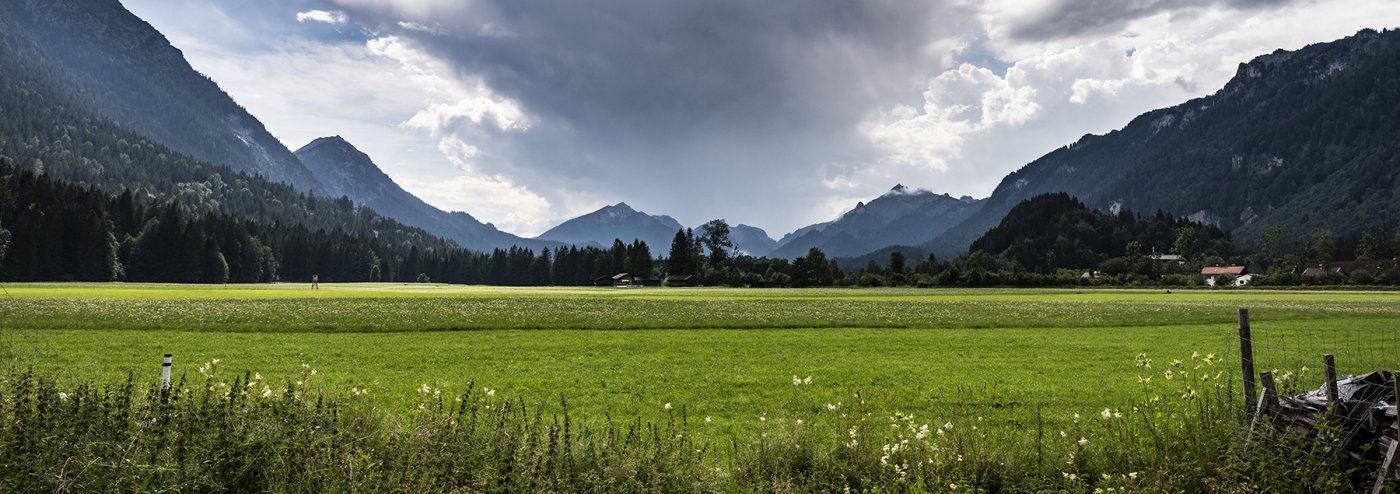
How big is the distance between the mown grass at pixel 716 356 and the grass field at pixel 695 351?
0.35 ft

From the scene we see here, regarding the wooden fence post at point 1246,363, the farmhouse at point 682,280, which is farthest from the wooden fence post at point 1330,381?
the farmhouse at point 682,280

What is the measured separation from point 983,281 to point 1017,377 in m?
136

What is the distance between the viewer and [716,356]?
23.9 metres

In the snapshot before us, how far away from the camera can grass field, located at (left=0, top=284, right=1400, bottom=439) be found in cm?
1538

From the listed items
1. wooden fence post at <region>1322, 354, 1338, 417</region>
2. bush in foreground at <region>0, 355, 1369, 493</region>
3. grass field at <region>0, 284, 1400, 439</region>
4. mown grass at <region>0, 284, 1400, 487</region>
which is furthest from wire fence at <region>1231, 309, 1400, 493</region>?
grass field at <region>0, 284, 1400, 439</region>

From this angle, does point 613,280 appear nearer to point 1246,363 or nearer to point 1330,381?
point 1246,363

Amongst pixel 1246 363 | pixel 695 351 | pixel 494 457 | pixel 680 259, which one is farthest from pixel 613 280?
pixel 1246 363

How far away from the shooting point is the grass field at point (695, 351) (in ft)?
50.4

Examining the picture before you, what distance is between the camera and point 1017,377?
19188 mm

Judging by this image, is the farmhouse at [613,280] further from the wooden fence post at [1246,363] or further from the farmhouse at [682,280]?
the wooden fence post at [1246,363]

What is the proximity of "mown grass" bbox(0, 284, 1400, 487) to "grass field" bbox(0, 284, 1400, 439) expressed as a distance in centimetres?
11

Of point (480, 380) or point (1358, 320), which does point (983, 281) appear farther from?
point (480, 380)

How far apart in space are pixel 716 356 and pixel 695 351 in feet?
5.49

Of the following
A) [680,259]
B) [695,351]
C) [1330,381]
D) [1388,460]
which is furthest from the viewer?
[680,259]
